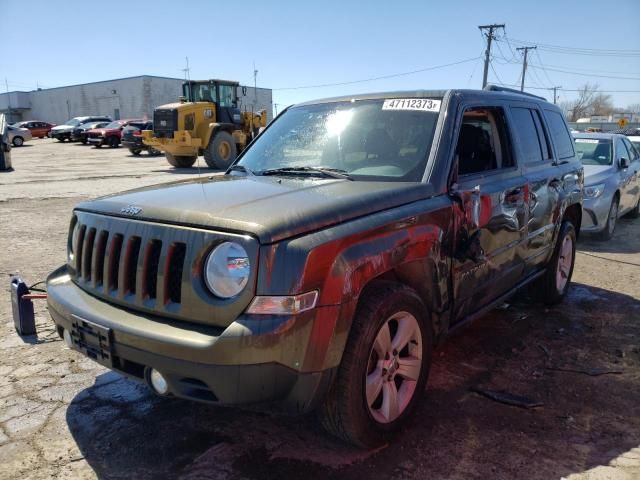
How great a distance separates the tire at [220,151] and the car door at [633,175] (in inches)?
545

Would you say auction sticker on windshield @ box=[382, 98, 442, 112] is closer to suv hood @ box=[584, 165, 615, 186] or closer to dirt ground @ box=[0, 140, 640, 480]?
dirt ground @ box=[0, 140, 640, 480]

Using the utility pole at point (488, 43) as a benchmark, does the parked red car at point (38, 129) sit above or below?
below

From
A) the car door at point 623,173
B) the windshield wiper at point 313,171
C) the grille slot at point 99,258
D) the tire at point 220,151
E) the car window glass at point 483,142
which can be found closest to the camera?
the grille slot at point 99,258

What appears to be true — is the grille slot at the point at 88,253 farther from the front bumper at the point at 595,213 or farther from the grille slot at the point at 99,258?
the front bumper at the point at 595,213

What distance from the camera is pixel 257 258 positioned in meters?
2.22

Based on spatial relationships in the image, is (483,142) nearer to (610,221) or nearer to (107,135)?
(610,221)

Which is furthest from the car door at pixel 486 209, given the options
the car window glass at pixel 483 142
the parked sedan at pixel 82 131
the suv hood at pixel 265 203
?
the parked sedan at pixel 82 131

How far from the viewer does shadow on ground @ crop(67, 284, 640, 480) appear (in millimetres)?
2648

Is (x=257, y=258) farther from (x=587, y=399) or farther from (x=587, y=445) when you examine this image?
(x=587, y=399)

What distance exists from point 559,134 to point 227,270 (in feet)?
13.2

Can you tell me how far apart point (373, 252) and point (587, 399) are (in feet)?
6.43

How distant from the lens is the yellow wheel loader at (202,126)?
19.3 meters

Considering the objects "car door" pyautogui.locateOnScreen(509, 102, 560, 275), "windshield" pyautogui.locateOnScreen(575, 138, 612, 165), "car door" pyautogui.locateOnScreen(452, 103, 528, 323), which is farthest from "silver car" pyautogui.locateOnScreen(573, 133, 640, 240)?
"car door" pyautogui.locateOnScreen(452, 103, 528, 323)

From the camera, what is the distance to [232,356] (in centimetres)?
218
